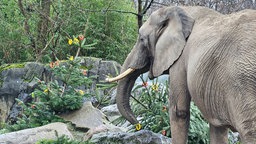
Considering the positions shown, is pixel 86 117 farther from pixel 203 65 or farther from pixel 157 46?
pixel 203 65

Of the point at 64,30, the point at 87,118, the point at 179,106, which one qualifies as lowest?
the point at 64,30

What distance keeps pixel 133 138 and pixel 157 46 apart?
56.9 inches

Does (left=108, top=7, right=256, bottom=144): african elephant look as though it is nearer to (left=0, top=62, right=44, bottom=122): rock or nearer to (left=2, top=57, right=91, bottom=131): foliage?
(left=2, top=57, right=91, bottom=131): foliage

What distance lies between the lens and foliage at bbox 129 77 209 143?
7.78 metres

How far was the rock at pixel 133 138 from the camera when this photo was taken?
271 inches

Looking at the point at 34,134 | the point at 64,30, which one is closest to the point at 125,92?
the point at 34,134

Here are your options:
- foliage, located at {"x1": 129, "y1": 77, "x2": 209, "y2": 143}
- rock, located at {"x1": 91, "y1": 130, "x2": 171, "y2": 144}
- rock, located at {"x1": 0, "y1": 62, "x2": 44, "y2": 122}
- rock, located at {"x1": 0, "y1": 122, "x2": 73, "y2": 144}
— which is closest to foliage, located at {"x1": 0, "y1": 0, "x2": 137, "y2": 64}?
rock, located at {"x1": 0, "y1": 62, "x2": 44, "y2": 122}

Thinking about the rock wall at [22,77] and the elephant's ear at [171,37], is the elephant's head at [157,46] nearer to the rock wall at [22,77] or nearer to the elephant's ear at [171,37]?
the elephant's ear at [171,37]

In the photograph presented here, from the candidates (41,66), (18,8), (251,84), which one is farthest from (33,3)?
(251,84)

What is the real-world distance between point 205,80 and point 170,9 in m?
1.16

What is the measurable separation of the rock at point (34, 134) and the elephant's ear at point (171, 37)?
6.06 ft

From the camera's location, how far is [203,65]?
495cm

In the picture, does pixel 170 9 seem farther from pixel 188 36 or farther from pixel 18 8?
pixel 18 8

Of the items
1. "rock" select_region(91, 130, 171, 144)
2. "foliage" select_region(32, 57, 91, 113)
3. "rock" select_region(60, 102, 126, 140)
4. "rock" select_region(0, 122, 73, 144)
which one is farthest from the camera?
"foliage" select_region(32, 57, 91, 113)
